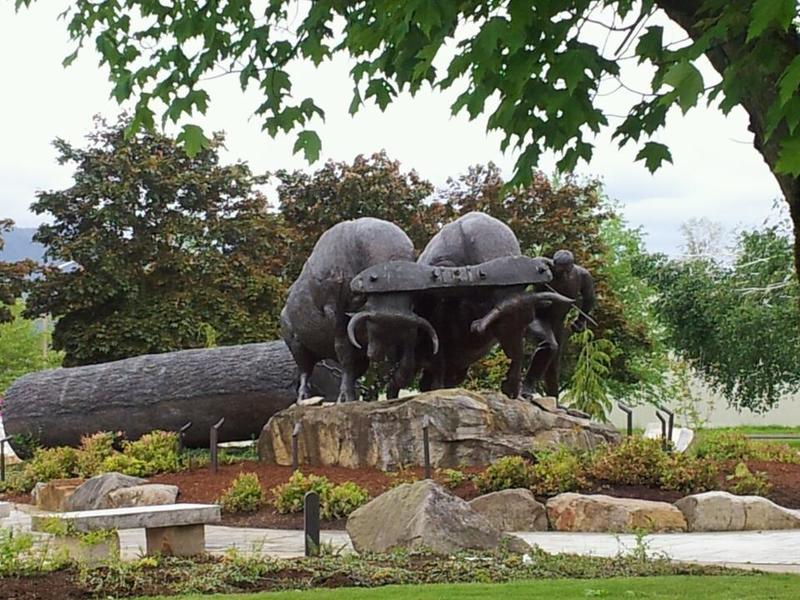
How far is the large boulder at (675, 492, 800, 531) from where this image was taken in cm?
1107

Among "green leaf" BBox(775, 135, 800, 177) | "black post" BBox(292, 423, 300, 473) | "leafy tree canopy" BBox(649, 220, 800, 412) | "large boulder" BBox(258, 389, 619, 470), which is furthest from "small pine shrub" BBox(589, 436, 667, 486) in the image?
"leafy tree canopy" BBox(649, 220, 800, 412)

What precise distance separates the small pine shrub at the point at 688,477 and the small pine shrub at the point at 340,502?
10.9 feet

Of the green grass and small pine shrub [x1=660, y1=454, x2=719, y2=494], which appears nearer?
the green grass

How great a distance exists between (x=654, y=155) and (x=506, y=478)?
7.65 metres

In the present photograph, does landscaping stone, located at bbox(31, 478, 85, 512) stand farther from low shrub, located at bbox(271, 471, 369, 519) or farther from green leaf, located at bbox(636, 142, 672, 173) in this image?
green leaf, located at bbox(636, 142, 672, 173)

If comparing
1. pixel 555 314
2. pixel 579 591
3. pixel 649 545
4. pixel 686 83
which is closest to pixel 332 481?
pixel 555 314

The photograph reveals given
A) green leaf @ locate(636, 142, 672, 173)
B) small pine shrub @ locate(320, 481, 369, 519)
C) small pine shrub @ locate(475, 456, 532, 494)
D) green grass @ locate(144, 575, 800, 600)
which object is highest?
green leaf @ locate(636, 142, 672, 173)

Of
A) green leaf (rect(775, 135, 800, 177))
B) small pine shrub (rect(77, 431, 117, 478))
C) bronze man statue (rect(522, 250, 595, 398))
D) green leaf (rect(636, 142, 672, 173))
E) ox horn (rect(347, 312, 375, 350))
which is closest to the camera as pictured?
green leaf (rect(775, 135, 800, 177))

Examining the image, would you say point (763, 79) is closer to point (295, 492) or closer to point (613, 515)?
point (613, 515)

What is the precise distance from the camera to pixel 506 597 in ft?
22.4

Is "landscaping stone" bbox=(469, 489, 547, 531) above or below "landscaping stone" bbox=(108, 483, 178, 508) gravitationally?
below

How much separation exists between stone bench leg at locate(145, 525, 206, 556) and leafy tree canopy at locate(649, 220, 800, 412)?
2286 cm

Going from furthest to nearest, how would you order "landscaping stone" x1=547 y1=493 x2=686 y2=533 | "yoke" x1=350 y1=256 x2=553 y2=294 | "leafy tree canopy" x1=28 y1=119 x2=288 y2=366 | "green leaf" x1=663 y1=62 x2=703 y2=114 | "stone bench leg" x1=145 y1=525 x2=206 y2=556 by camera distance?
"leafy tree canopy" x1=28 y1=119 x2=288 y2=366 → "yoke" x1=350 y1=256 x2=553 y2=294 → "landscaping stone" x1=547 y1=493 x2=686 y2=533 → "stone bench leg" x1=145 y1=525 x2=206 y2=556 → "green leaf" x1=663 y1=62 x2=703 y2=114

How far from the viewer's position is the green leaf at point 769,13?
149 inches
